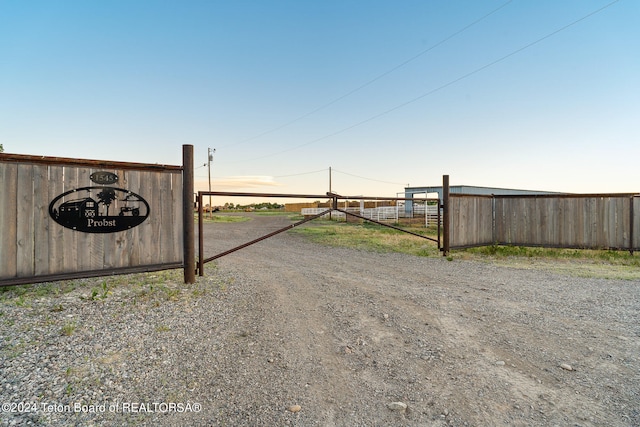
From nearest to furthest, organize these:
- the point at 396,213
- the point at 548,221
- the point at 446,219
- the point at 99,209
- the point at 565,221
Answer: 1. the point at 99,209
2. the point at 446,219
3. the point at 565,221
4. the point at 548,221
5. the point at 396,213

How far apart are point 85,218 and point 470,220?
34.5ft

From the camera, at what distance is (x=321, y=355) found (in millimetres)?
3471

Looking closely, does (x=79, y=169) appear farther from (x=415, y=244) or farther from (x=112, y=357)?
(x=415, y=244)

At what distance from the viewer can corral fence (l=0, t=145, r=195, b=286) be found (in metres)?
4.73

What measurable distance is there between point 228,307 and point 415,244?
365 inches

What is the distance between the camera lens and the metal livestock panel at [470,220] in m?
10.4

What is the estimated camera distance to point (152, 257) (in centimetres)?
579

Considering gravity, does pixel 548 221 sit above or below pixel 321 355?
above

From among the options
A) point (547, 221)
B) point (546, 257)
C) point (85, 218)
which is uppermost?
point (85, 218)

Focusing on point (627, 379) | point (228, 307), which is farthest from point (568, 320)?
point (228, 307)

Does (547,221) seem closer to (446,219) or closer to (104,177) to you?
(446,219)

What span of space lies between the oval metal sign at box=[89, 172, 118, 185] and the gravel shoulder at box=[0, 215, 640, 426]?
73.9 inches

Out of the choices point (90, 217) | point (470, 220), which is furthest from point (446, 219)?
point (90, 217)

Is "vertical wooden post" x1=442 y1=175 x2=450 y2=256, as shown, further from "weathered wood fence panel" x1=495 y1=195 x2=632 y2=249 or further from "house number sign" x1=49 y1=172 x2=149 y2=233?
"house number sign" x1=49 y1=172 x2=149 y2=233
